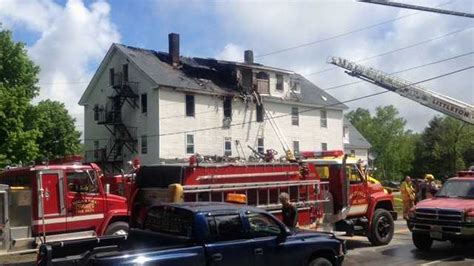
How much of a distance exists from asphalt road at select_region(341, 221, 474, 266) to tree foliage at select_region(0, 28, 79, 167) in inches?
841

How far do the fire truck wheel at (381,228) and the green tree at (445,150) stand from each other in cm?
4985

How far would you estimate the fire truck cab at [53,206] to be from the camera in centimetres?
1367

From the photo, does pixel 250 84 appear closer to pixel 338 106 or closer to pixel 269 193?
pixel 338 106

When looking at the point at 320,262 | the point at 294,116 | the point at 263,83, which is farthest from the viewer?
the point at 294,116

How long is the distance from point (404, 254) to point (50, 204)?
27.4ft

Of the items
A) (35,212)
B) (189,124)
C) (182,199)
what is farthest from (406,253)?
(189,124)

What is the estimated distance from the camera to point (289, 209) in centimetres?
1209

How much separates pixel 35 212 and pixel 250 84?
104ft

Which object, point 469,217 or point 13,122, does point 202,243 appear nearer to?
point 469,217

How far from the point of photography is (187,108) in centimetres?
4059

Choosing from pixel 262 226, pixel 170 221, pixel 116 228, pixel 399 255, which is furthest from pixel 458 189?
pixel 170 221

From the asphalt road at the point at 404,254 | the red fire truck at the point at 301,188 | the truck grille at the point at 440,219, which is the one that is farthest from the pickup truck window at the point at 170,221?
the truck grille at the point at 440,219

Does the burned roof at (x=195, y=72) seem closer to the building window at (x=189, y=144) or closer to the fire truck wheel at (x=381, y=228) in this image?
the building window at (x=189, y=144)

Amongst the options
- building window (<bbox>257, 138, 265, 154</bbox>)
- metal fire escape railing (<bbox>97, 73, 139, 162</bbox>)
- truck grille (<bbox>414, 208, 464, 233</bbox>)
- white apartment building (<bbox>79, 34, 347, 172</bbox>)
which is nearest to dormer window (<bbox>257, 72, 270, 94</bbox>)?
white apartment building (<bbox>79, 34, 347, 172</bbox>)
